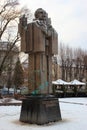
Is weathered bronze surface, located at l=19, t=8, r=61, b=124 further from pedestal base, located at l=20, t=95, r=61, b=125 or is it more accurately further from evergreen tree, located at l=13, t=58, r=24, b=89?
evergreen tree, located at l=13, t=58, r=24, b=89

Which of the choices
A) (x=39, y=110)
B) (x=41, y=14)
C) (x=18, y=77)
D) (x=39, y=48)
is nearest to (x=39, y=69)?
(x=39, y=48)

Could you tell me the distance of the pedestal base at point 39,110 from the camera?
1093cm

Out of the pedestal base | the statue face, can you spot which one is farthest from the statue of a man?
the pedestal base

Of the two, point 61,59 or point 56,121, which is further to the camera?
point 61,59

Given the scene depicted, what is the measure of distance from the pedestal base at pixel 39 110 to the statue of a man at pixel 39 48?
1.23ft

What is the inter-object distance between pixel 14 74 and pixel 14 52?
3121cm

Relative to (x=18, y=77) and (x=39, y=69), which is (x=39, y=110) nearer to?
(x=39, y=69)

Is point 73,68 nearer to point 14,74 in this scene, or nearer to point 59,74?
point 59,74

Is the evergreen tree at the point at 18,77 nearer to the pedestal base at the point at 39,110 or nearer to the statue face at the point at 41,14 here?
the statue face at the point at 41,14

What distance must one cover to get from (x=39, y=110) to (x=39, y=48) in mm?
2252

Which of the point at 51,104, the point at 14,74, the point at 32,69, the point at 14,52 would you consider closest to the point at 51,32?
the point at 32,69

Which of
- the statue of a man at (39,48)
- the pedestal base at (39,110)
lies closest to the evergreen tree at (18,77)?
the statue of a man at (39,48)

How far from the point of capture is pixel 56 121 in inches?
446

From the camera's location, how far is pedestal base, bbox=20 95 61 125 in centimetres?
1093
